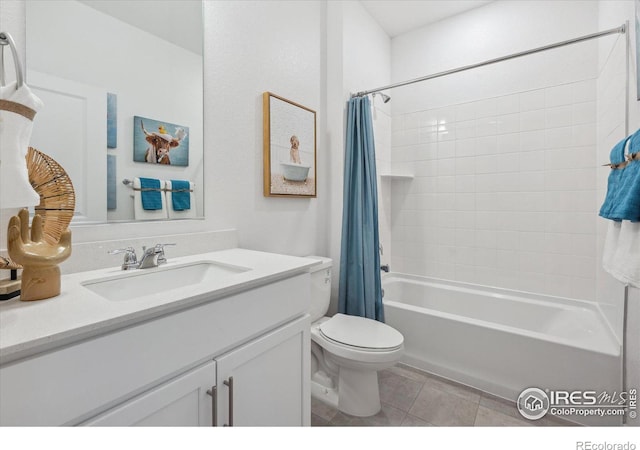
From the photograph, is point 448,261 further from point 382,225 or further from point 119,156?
point 119,156

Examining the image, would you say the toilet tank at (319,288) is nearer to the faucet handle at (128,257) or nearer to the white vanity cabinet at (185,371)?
the white vanity cabinet at (185,371)

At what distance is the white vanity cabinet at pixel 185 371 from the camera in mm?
562

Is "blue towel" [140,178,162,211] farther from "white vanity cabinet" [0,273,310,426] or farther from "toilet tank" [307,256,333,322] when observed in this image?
"toilet tank" [307,256,333,322]

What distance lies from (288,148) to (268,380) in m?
1.31

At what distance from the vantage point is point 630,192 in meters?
1.00

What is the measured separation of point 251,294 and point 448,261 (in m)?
Result: 2.11

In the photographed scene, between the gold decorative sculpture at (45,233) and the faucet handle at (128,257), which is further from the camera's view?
the faucet handle at (128,257)

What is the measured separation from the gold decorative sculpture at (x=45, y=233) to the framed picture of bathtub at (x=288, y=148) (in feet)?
3.12

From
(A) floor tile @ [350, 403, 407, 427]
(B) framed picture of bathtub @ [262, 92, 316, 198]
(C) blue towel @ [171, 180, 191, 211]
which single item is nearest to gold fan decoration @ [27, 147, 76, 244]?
(C) blue towel @ [171, 180, 191, 211]

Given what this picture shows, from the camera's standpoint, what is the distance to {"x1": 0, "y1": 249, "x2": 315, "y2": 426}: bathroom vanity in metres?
0.56

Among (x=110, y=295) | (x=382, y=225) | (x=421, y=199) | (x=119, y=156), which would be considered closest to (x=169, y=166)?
(x=119, y=156)

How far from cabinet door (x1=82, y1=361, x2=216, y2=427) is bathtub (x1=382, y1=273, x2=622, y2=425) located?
1.53 m

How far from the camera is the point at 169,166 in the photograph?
4.34 ft


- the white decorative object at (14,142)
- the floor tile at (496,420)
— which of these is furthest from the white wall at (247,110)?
the floor tile at (496,420)
